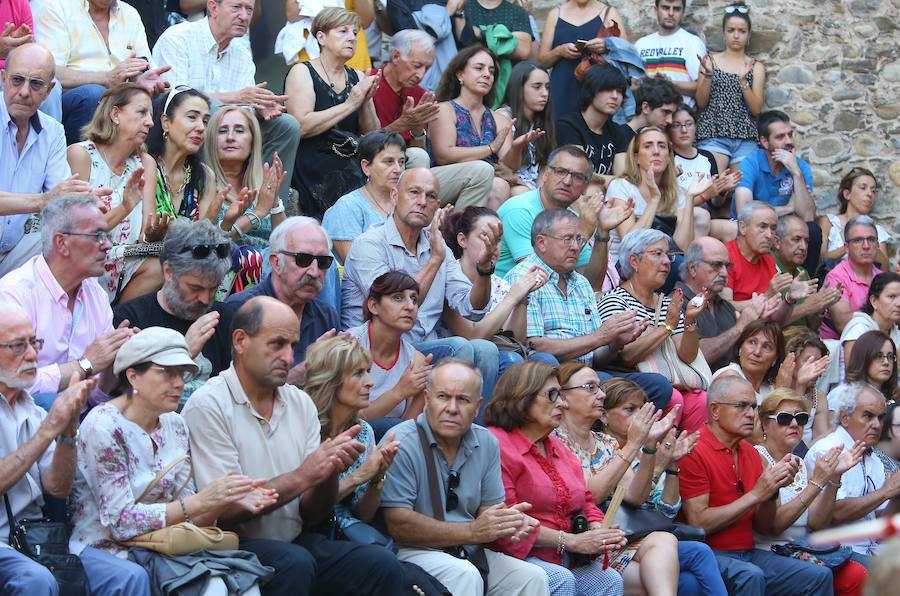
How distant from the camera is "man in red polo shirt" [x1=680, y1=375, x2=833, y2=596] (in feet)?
22.7

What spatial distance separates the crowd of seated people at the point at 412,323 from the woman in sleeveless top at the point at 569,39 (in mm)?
51

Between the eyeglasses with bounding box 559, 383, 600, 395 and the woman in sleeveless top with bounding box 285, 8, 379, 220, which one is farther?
the woman in sleeveless top with bounding box 285, 8, 379, 220

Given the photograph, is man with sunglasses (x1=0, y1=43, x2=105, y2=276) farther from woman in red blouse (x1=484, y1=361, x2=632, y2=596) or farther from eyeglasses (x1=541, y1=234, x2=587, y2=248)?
eyeglasses (x1=541, y1=234, x2=587, y2=248)

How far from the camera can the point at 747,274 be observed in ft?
31.2

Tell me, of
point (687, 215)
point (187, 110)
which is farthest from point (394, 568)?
point (687, 215)

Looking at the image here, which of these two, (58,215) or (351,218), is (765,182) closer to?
(351,218)

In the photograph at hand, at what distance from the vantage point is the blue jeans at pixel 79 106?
7.19 m

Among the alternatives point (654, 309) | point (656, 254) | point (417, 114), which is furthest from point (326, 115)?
point (654, 309)

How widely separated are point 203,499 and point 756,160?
724cm

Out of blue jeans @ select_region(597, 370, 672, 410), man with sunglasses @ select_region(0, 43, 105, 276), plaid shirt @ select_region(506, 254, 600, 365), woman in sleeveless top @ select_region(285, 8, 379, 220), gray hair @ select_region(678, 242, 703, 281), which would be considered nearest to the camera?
man with sunglasses @ select_region(0, 43, 105, 276)

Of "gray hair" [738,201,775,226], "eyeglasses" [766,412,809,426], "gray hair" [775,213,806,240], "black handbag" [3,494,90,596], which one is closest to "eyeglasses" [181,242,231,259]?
"black handbag" [3,494,90,596]

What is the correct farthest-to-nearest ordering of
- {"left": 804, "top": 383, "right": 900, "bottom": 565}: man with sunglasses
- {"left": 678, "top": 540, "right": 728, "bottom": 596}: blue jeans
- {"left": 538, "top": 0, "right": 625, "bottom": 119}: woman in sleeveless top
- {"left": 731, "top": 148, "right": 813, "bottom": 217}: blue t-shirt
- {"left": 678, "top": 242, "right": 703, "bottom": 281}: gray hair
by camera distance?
1. {"left": 731, "top": 148, "right": 813, "bottom": 217}: blue t-shirt
2. {"left": 538, "top": 0, "right": 625, "bottom": 119}: woman in sleeveless top
3. {"left": 678, "top": 242, "right": 703, "bottom": 281}: gray hair
4. {"left": 804, "top": 383, "right": 900, "bottom": 565}: man with sunglasses
5. {"left": 678, "top": 540, "right": 728, "bottom": 596}: blue jeans

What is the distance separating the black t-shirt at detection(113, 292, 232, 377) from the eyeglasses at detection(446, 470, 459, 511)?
3.43 ft

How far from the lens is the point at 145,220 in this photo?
6574mm
